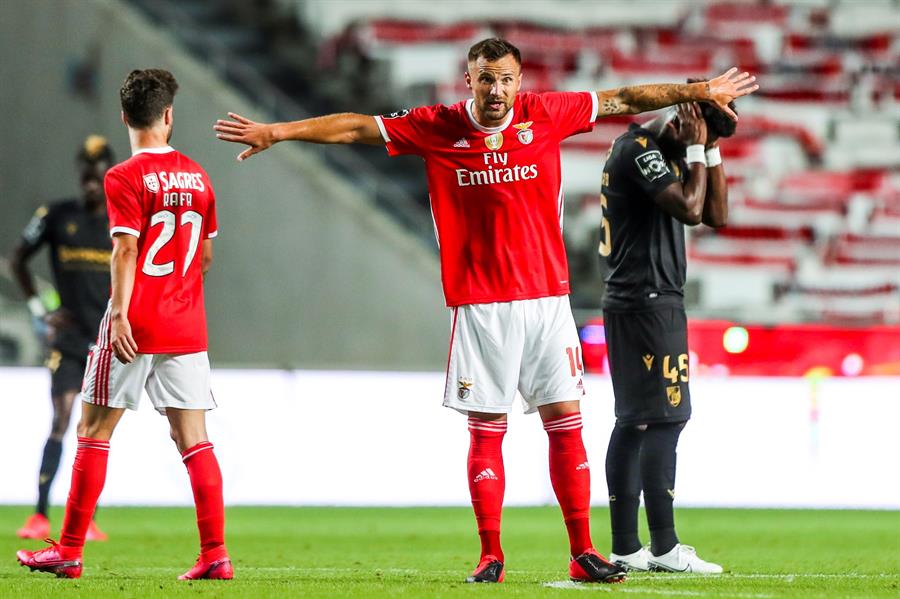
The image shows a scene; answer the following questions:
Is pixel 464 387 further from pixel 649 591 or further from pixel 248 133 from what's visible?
pixel 248 133

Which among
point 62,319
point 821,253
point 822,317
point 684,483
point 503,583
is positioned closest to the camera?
point 503,583

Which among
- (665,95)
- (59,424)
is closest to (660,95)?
(665,95)

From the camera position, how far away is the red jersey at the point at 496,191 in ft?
18.7

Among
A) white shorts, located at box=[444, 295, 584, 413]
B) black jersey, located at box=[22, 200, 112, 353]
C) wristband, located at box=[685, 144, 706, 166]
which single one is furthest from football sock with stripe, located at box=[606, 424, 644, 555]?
black jersey, located at box=[22, 200, 112, 353]

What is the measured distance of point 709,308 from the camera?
15.6 m

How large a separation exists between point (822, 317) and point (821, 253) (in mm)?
2517

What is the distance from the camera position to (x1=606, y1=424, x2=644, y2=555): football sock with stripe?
625 cm

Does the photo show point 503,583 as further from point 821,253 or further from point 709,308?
point 821,253

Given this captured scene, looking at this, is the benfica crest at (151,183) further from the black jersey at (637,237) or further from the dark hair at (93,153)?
the dark hair at (93,153)

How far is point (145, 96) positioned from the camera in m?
5.77

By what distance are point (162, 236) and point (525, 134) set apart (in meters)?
1.43

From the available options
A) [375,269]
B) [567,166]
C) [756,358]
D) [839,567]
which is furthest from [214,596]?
[567,166]

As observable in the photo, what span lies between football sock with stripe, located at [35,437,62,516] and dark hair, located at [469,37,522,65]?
3678 mm

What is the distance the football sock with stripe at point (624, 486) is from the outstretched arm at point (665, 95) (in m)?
1.36
